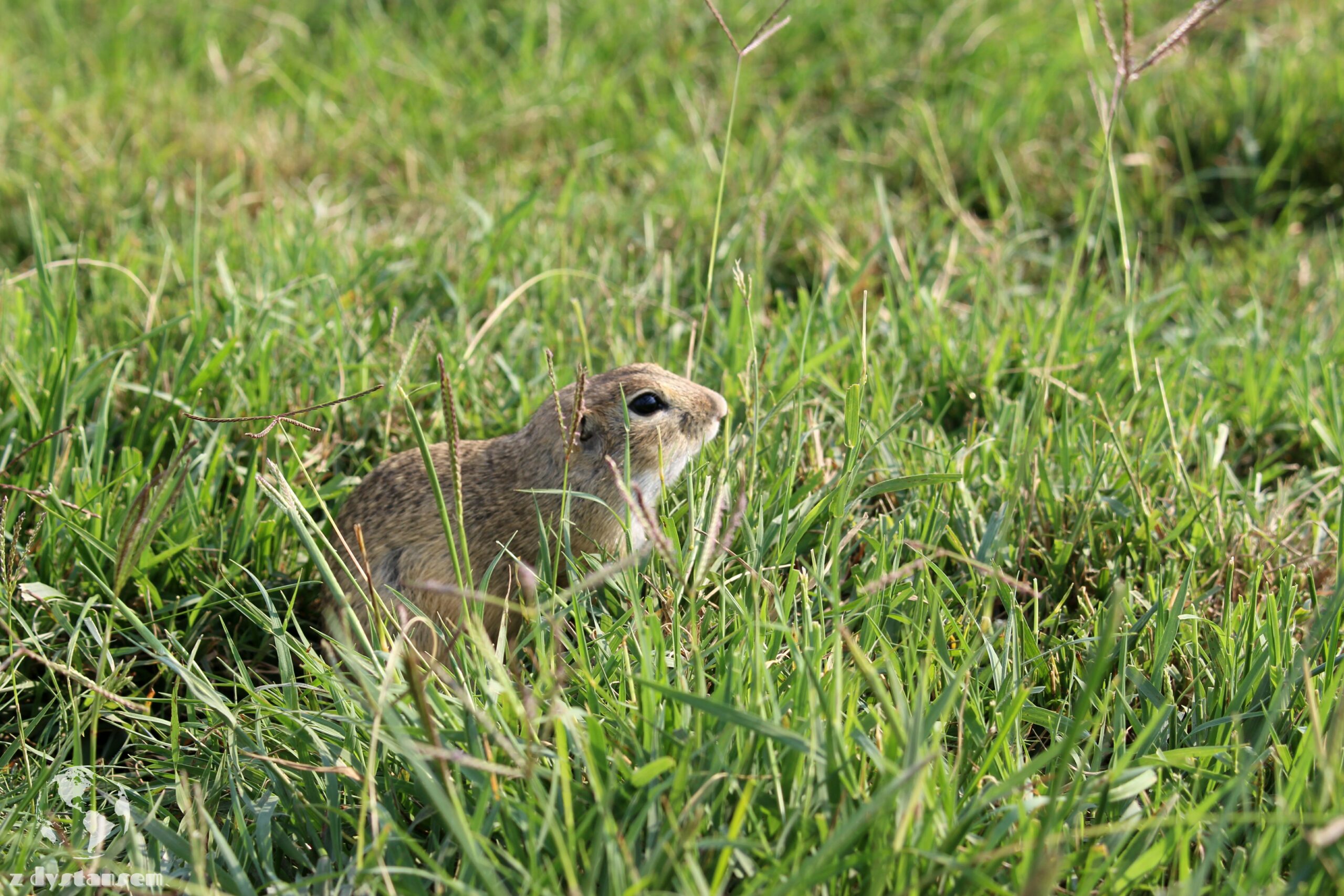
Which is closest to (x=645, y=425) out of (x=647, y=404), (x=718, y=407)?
(x=647, y=404)

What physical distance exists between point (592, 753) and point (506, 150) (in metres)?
3.88

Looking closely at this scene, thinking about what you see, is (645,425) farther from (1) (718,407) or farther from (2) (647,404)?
(1) (718,407)

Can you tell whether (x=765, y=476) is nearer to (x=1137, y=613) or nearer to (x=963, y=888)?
(x=1137, y=613)

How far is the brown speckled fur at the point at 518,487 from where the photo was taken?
2785mm

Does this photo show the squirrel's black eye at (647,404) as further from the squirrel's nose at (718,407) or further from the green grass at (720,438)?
the green grass at (720,438)

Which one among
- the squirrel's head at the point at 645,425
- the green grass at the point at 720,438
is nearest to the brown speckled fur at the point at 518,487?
the squirrel's head at the point at 645,425

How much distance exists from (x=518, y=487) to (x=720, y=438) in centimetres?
55

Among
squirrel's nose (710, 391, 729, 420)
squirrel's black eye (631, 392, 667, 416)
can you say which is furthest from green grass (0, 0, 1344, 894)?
squirrel's black eye (631, 392, 667, 416)

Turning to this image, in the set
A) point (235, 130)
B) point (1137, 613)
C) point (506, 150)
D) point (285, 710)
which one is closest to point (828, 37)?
point (506, 150)

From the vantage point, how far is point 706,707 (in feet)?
6.05

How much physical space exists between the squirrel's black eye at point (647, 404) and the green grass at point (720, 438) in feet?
0.79

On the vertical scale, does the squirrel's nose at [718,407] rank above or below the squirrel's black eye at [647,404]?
below

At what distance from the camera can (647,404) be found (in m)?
2.97

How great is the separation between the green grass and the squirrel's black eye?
24 centimetres
